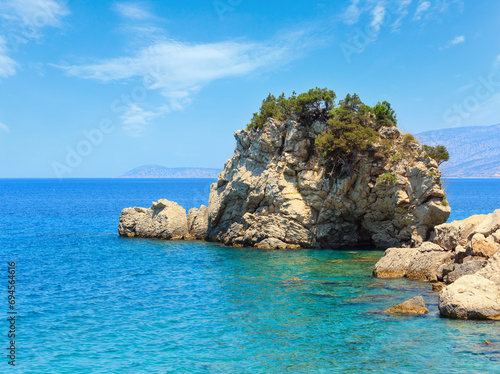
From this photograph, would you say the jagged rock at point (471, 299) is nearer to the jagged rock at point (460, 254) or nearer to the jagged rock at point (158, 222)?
the jagged rock at point (460, 254)

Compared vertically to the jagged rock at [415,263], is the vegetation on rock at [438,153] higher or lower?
higher

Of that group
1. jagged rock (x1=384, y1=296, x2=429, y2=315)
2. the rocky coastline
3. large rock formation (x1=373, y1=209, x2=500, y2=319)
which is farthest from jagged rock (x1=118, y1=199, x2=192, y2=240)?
jagged rock (x1=384, y1=296, x2=429, y2=315)

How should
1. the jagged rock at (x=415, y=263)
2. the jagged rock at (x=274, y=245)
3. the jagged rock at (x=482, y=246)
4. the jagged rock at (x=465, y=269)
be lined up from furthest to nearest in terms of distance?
the jagged rock at (x=274, y=245)
the jagged rock at (x=415, y=263)
the jagged rock at (x=482, y=246)
the jagged rock at (x=465, y=269)

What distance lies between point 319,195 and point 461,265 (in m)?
19.3

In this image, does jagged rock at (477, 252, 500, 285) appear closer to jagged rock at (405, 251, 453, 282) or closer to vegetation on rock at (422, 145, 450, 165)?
jagged rock at (405, 251, 453, 282)

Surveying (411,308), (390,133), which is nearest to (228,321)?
(411,308)

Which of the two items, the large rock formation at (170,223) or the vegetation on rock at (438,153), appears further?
the large rock formation at (170,223)

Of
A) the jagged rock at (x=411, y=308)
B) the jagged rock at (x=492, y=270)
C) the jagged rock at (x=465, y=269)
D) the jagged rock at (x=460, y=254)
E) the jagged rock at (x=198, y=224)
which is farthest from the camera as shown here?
the jagged rock at (x=198, y=224)

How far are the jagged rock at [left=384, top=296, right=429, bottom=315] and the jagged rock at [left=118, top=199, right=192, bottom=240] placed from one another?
36047 millimetres

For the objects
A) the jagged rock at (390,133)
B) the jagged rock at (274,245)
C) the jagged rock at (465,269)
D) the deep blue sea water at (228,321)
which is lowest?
the deep blue sea water at (228,321)

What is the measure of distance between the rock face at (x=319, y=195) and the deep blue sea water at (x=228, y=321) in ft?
15.2

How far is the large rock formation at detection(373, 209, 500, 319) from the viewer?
73.0 ft

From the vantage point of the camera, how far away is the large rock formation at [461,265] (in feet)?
73.0

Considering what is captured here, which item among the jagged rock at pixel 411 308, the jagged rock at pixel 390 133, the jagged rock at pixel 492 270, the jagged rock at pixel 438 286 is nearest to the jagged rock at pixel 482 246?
the jagged rock at pixel 492 270
